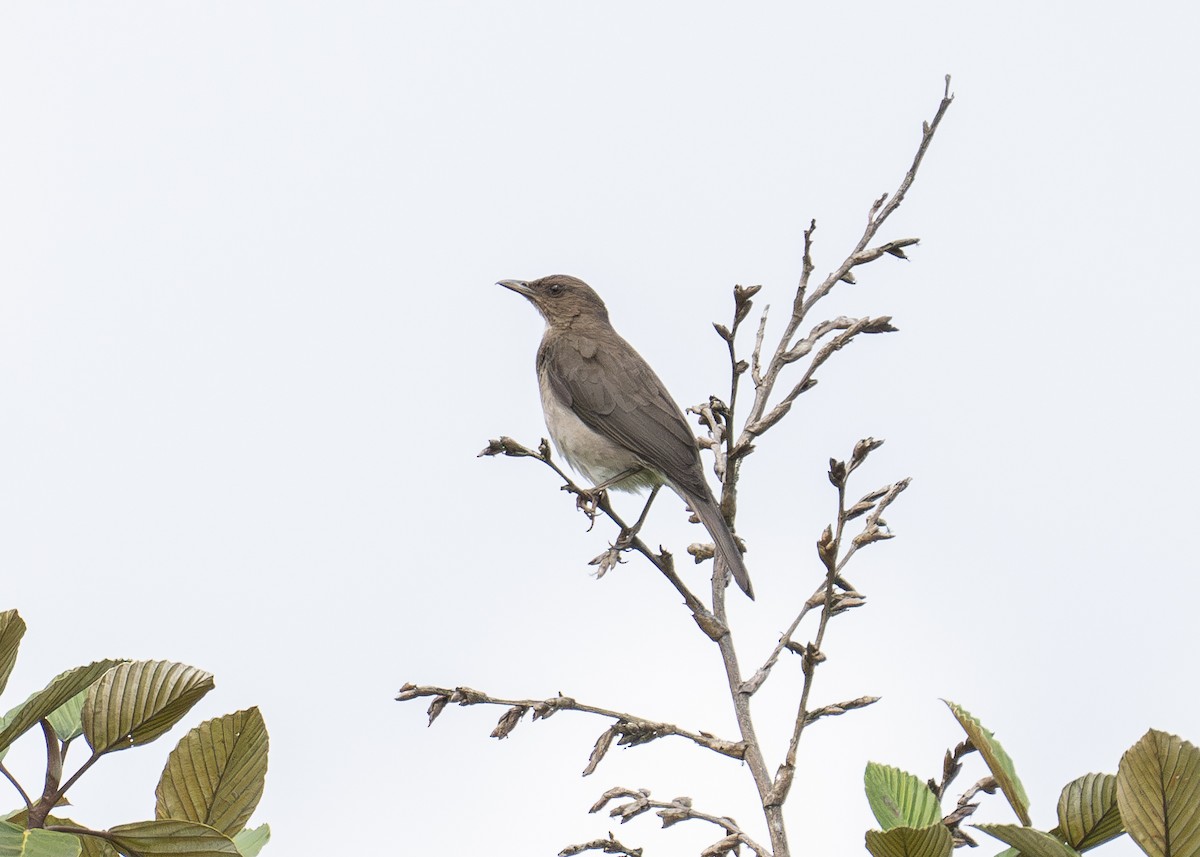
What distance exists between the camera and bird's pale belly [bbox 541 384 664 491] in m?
7.61

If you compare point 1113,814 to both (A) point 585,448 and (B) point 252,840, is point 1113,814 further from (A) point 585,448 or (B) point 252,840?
(A) point 585,448

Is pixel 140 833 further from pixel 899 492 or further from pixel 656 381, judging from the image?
pixel 656 381

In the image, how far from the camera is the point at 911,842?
2.05 meters

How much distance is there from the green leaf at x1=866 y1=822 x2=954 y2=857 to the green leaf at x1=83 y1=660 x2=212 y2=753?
3.38 feet

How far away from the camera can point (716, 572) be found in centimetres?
340

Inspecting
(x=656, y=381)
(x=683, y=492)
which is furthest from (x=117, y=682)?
(x=656, y=381)

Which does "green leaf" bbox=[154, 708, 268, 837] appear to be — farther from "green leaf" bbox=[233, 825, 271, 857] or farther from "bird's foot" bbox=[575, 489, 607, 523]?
"bird's foot" bbox=[575, 489, 607, 523]

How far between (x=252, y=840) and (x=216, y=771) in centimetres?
15

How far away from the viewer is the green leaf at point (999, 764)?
2234 mm

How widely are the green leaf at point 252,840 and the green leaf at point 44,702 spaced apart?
383 millimetres

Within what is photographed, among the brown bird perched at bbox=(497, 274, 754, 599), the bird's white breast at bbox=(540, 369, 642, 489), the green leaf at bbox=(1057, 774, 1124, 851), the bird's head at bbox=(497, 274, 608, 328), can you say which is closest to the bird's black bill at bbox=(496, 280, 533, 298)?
the bird's head at bbox=(497, 274, 608, 328)

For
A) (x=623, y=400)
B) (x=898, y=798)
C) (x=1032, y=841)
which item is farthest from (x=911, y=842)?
(x=623, y=400)

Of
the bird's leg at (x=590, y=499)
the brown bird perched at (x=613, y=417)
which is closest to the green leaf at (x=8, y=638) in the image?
the bird's leg at (x=590, y=499)

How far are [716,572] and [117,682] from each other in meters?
1.53
